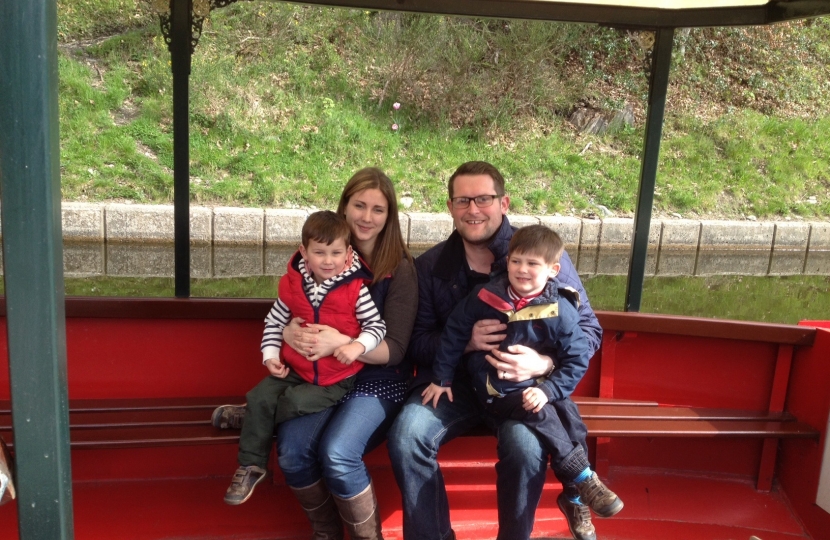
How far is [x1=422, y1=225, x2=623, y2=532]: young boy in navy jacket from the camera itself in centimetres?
237

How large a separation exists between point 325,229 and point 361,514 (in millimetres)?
925

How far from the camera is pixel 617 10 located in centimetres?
332

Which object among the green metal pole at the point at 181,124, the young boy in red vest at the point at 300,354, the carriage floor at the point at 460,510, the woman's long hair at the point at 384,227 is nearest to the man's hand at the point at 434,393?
the young boy in red vest at the point at 300,354

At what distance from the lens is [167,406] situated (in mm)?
2820

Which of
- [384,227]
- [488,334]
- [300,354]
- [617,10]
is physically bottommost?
[300,354]

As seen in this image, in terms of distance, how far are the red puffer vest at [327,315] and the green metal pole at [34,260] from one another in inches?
46.5

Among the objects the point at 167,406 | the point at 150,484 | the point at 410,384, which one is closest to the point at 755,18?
the point at 410,384

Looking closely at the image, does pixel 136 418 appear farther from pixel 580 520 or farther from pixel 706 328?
pixel 706 328

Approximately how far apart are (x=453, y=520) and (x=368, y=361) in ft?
2.63

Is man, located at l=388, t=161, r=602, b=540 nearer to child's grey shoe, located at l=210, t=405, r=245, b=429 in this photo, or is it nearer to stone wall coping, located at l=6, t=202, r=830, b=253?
child's grey shoe, located at l=210, t=405, r=245, b=429

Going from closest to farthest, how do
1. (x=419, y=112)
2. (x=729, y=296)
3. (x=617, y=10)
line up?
(x=617, y=10) < (x=729, y=296) < (x=419, y=112)

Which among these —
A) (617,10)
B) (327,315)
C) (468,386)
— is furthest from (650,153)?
(327,315)

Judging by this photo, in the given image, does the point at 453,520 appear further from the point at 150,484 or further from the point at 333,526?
the point at 150,484

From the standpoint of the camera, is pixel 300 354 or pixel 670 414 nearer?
pixel 300 354
